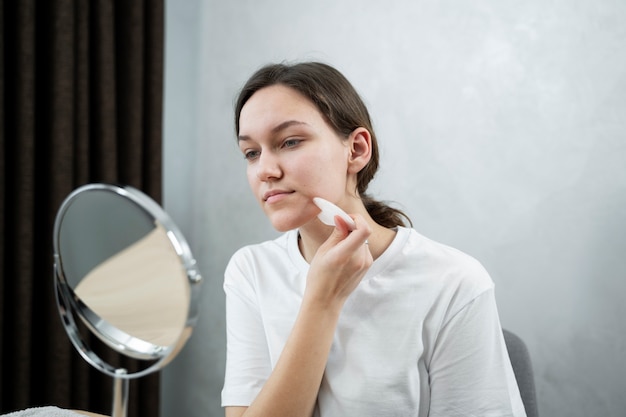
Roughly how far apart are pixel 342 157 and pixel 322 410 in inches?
19.0

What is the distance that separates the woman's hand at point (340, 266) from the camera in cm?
100

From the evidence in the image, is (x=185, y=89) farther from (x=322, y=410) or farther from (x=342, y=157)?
(x=322, y=410)

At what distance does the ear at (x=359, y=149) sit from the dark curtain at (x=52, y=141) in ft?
3.59

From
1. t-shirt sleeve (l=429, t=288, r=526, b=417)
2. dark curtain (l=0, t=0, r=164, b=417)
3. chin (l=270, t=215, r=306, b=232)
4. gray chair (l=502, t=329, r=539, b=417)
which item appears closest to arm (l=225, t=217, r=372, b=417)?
chin (l=270, t=215, r=306, b=232)

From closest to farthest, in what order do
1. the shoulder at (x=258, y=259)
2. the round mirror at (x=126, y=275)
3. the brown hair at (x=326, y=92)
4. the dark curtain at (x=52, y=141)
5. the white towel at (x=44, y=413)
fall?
the round mirror at (x=126, y=275)
the white towel at (x=44, y=413)
the brown hair at (x=326, y=92)
the shoulder at (x=258, y=259)
the dark curtain at (x=52, y=141)

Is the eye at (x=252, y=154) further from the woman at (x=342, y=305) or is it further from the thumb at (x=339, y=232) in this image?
the thumb at (x=339, y=232)

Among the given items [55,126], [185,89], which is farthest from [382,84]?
[55,126]

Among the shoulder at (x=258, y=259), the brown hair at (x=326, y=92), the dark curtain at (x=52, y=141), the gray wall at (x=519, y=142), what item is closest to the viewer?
the brown hair at (x=326, y=92)

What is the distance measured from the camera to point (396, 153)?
6.55 ft

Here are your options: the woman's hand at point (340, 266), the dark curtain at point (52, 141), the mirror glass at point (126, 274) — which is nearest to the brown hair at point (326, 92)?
the woman's hand at point (340, 266)

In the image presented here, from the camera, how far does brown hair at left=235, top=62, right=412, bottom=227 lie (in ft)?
3.83

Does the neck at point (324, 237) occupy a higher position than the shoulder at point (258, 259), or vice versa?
the neck at point (324, 237)

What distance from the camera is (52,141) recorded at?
Result: 1.89m

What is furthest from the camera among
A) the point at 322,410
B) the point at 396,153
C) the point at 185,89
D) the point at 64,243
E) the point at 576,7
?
the point at 185,89
